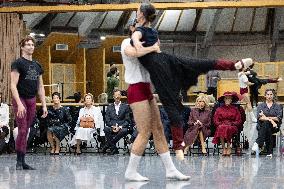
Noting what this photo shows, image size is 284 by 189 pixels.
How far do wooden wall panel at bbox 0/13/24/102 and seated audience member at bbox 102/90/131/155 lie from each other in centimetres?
214

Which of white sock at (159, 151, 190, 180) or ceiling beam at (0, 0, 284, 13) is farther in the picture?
ceiling beam at (0, 0, 284, 13)

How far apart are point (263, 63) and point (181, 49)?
4510 mm

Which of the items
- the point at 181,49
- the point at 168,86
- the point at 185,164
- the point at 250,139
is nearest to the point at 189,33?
the point at 181,49

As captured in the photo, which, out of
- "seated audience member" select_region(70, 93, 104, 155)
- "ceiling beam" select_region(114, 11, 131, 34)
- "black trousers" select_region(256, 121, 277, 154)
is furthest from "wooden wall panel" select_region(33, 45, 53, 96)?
"black trousers" select_region(256, 121, 277, 154)

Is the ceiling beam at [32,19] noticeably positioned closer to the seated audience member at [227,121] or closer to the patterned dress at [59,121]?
the patterned dress at [59,121]

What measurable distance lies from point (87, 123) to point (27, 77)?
3.55 m

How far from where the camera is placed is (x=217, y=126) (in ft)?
34.2

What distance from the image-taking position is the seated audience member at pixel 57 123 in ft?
36.2

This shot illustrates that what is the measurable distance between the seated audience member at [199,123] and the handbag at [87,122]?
1.64 metres

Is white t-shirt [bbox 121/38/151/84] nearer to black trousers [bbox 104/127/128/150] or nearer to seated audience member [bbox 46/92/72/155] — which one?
black trousers [bbox 104/127/128/150]

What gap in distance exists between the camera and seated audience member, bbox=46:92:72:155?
11023 mm

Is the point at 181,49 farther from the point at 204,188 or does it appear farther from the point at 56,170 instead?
the point at 204,188

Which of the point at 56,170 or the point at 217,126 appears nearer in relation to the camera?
the point at 56,170

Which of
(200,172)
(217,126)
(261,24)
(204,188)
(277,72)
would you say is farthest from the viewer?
(261,24)
